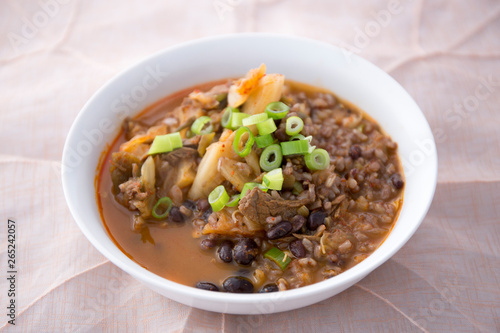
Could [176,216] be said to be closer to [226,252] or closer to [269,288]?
[226,252]

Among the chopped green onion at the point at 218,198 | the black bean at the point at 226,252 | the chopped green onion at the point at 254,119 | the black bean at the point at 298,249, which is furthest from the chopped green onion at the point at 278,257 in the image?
the chopped green onion at the point at 254,119

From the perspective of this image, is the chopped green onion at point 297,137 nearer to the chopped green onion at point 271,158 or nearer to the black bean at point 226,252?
the chopped green onion at point 271,158

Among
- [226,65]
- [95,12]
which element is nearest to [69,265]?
[226,65]

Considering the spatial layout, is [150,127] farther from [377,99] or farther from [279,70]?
[377,99]

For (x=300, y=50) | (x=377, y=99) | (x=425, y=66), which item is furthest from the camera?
(x=425, y=66)

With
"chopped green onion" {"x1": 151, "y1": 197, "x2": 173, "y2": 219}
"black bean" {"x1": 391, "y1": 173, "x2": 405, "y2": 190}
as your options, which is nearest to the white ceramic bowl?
"black bean" {"x1": 391, "y1": 173, "x2": 405, "y2": 190}

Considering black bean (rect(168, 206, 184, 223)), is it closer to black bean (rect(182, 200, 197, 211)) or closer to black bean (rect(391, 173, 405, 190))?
black bean (rect(182, 200, 197, 211))

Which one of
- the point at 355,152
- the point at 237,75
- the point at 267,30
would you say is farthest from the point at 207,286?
the point at 267,30
